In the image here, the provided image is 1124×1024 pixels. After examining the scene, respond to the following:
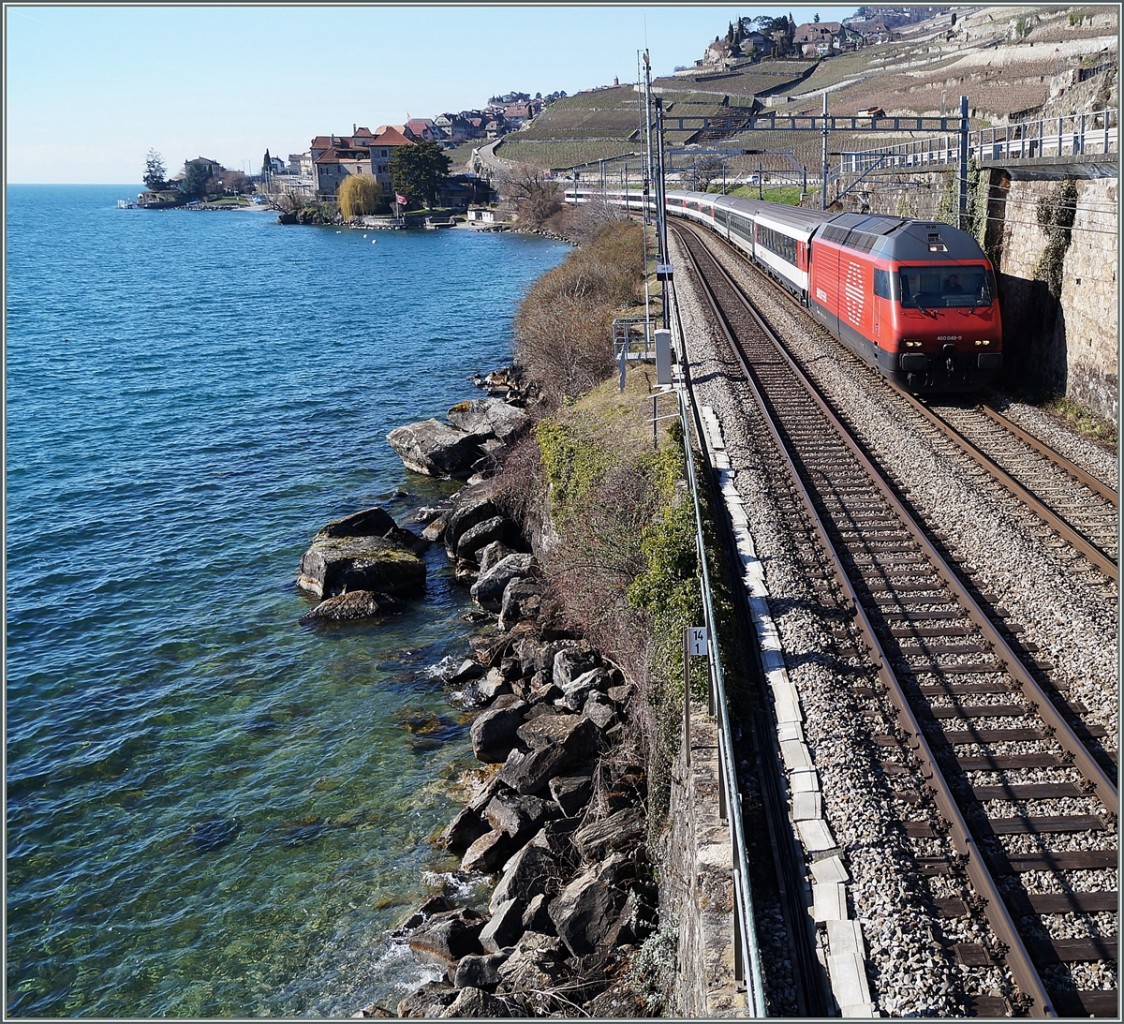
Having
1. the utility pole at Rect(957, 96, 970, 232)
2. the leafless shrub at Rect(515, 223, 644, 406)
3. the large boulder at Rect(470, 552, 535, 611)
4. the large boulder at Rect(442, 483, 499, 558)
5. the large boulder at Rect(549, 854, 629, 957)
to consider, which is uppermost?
the utility pole at Rect(957, 96, 970, 232)

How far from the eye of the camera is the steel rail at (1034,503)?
527 inches

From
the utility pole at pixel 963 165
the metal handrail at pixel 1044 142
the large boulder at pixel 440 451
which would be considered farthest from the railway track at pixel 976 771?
the large boulder at pixel 440 451

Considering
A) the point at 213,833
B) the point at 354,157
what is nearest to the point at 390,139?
the point at 354,157

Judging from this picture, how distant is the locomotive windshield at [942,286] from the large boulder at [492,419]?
13852 mm

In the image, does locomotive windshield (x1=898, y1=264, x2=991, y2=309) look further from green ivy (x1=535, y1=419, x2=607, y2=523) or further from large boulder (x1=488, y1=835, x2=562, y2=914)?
large boulder (x1=488, y1=835, x2=562, y2=914)

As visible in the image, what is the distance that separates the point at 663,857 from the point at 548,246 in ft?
335

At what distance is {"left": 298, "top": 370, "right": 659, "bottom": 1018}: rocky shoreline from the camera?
11.4 m

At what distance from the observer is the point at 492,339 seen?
55344 millimetres

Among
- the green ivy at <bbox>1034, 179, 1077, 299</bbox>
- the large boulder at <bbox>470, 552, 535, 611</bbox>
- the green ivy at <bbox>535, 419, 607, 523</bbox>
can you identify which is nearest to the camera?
the green ivy at <bbox>535, 419, 607, 523</bbox>

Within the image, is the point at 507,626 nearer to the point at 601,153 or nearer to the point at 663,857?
the point at 663,857

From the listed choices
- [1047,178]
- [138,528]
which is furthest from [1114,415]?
[138,528]

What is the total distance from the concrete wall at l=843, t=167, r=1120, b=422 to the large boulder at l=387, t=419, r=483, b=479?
16.5m

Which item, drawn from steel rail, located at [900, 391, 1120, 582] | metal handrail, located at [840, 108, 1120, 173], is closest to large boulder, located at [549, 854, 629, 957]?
steel rail, located at [900, 391, 1120, 582]

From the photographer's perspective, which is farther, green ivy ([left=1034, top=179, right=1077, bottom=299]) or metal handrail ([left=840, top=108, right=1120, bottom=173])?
green ivy ([left=1034, top=179, right=1077, bottom=299])
